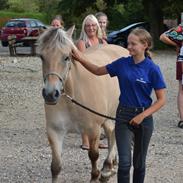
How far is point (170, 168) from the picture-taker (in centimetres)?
648

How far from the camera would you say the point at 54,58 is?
195 inches

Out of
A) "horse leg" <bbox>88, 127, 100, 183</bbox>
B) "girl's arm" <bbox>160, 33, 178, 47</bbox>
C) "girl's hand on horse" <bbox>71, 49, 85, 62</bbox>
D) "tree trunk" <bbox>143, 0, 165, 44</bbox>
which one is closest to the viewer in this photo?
"girl's hand on horse" <bbox>71, 49, 85, 62</bbox>

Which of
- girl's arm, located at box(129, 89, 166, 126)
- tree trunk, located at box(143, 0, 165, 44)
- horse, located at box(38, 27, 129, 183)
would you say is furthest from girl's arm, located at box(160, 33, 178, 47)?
tree trunk, located at box(143, 0, 165, 44)

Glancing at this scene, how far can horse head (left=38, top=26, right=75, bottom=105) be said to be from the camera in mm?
4840

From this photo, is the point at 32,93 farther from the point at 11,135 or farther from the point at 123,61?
the point at 123,61

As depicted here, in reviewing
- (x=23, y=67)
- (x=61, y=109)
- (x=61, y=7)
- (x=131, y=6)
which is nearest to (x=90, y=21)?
(x=61, y=109)

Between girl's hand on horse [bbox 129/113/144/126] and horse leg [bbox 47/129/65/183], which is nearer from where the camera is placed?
girl's hand on horse [bbox 129/113/144/126]

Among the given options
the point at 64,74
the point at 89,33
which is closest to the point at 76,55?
the point at 64,74

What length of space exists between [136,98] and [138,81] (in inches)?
6.6

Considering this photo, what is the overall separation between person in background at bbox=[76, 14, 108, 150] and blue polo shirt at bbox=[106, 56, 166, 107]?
228 cm

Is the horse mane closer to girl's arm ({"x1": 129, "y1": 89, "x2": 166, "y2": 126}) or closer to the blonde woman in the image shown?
girl's arm ({"x1": 129, "y1": 89, "x2": 166, "y2": 126})

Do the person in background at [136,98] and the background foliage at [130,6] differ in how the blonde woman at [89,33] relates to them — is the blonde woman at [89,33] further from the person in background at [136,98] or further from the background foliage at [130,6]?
the background foliage at [130,6]

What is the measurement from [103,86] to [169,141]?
7.72 feet

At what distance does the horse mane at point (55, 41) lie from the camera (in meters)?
4.96
